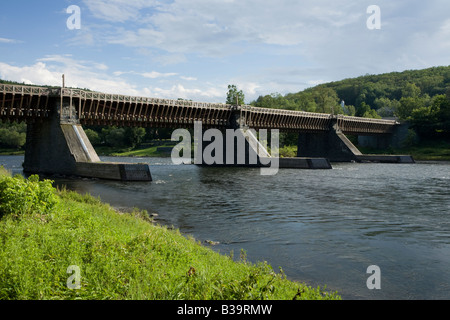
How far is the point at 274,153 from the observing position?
324 feet

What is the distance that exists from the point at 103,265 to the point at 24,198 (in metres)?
6.06

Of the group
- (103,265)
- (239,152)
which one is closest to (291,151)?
(239,152)

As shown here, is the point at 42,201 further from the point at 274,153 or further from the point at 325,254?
the point at 274,153

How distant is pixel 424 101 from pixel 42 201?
520ft

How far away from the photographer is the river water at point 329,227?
11.6m

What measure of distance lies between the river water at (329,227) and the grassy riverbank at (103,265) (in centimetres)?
261

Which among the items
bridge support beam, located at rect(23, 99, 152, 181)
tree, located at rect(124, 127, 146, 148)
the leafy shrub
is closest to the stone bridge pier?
bridge support beam, located at rect(23, 99, 152, 181)

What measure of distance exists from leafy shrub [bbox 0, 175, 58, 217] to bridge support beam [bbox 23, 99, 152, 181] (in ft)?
89.0

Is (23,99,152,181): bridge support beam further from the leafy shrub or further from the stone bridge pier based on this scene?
the stone bridge pier

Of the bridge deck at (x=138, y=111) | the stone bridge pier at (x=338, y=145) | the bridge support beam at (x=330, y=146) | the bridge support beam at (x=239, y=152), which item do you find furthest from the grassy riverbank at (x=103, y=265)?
the bridge support beam at (x=330, y=146)

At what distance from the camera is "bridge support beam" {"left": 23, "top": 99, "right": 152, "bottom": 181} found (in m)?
41.7

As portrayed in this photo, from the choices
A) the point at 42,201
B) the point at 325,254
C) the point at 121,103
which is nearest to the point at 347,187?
the point at 325,254

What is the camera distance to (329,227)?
62.3 ft

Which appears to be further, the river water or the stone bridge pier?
the stone bridge pier
